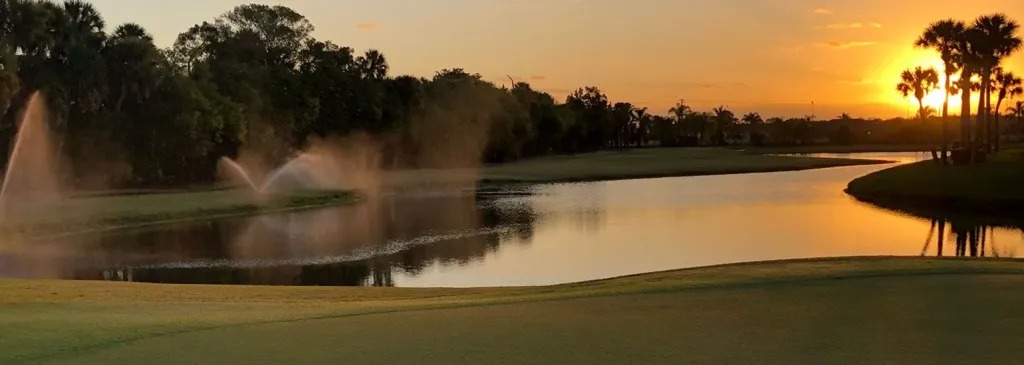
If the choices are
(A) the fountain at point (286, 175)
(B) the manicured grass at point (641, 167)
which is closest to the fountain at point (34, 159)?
(A) the fountain at point (286, 175)

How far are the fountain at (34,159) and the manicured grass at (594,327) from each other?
36.2m

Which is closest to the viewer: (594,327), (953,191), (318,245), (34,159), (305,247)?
(594,327)

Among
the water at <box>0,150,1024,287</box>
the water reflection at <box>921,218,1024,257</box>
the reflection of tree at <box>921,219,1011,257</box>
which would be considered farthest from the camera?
the reflection of tree at <box>921,219,1011,257</box>

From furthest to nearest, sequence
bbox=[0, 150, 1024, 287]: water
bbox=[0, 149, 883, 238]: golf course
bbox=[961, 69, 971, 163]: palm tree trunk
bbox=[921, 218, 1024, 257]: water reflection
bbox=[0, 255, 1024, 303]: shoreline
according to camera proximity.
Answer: bbox=[961, 69, 971, 163]: palm tree trunk, bbox=[0, 149, 883, 238]: golf course, bbox=[921, 218, 1024, 257]: water reflection, bbox=[0, 150, 1024, 287]: water, bbox=[0, 255, 1024, 303]: shoreline

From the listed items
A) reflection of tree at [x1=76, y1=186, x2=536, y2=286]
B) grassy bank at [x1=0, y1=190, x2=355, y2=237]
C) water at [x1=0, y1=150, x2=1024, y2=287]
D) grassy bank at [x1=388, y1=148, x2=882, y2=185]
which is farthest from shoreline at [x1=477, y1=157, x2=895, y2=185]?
reflection of tree at [x1=76, y1=186, x2=536, y2=286]

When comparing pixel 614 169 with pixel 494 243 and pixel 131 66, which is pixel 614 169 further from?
pixel 494 243

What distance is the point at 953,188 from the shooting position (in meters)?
43.7

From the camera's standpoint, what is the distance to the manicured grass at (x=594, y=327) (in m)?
7.10

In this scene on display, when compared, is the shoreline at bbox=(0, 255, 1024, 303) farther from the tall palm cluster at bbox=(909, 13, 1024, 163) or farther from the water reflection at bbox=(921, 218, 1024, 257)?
the tall palm cluster at bbox=(909, 13, 1024, 163)

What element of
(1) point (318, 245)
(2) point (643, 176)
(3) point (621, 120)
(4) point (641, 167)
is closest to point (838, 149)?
(3) point (621, 120)

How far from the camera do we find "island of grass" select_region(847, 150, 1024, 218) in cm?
3928

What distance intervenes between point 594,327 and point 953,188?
41152mm

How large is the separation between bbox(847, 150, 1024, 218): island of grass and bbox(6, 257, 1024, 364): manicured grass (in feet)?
99.2

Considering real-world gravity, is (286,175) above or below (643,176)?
above
